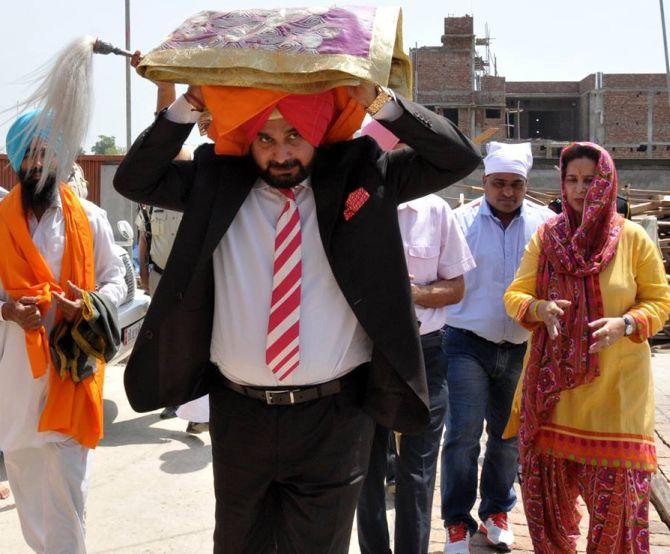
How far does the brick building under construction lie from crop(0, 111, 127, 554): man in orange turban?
131 ft

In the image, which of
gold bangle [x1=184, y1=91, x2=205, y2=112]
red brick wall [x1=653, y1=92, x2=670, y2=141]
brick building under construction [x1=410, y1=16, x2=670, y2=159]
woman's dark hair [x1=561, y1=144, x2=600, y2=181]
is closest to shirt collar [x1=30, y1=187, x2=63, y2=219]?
gold bangle [x1=184, y1=91, x2=205, y2=112]

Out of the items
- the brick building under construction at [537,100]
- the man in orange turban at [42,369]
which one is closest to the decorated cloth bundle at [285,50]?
the man in orange turban at [42,369]

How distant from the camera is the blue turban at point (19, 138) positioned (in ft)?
10.5

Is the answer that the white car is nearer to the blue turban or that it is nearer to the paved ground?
the paved ground

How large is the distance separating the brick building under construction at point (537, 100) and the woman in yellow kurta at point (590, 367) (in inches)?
1529

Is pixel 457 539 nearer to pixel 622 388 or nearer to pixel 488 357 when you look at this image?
pixel 488 357

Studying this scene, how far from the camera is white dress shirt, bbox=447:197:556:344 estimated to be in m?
4.32

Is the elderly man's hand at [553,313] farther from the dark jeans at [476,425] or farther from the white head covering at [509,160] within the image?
the white head covering at [509,160]

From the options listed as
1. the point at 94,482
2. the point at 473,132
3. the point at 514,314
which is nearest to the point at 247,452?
the point at 514,314

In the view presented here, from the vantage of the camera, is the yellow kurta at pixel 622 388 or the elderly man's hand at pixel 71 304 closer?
the elderly man's hand at pixel 71 304

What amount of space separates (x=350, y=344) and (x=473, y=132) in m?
43.4

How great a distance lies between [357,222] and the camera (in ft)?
8.51

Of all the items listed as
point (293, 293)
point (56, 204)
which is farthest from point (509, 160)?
point (56, 204)

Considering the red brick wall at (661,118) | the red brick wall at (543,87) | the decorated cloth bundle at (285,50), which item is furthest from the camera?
the red brick wall at (543,87)
